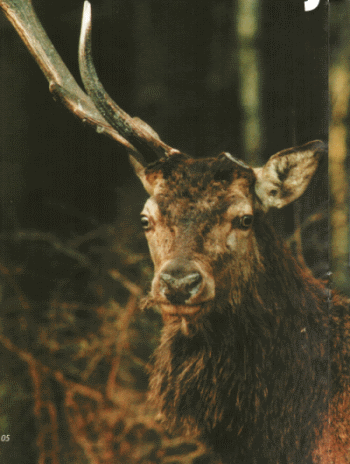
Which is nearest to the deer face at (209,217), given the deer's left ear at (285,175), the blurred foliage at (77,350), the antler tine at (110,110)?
the deer's left ear at (285,175)

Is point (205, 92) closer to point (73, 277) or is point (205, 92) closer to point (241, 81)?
point (241, 81)

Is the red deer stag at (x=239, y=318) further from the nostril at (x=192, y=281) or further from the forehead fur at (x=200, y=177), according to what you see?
the nostril at (x=192, y=281)

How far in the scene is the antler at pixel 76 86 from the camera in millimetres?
2576

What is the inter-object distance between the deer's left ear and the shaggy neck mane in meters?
0.17

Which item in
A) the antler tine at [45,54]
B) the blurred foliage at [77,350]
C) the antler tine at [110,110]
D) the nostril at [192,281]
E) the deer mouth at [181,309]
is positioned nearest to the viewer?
the nostril at [192,281]

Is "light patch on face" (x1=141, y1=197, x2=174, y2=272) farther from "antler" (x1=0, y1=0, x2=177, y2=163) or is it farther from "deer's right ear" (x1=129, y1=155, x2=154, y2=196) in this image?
"antler" (x1=0, y1=0, x2=177, y2=163)

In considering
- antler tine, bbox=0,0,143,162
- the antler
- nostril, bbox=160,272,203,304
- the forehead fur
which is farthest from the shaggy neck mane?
antler tine, bbox=0,0,143,162

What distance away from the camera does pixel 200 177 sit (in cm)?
249

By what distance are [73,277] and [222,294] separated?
968 millimetres

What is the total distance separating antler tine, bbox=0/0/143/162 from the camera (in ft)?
8.80

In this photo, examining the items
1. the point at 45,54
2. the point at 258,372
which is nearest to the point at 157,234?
the point at 258,372

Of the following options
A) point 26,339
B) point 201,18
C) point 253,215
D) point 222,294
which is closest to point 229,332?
point 222,294

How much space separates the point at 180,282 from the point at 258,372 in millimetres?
817

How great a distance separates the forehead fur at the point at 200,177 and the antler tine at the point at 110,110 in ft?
0.31
